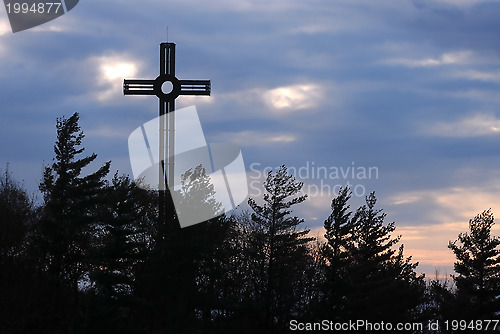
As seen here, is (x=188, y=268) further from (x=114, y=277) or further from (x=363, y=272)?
(x=363, y=272)

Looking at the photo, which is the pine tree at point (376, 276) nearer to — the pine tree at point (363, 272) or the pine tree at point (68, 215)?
the pine tree at point (363, 272)

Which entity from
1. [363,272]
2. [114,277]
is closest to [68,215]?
[114,277]

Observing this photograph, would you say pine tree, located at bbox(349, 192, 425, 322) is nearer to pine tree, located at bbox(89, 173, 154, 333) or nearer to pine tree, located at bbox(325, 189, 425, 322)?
pine tree, located at bbox(325, 189, 425, 322)

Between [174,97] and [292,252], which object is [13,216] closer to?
[174,97]

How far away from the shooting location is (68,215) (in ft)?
149

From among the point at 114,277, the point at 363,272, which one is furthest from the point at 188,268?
the point at 363,272

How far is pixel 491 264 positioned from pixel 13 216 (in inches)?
1378

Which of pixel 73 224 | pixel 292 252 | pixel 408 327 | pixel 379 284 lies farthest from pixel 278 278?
pixel 73 224

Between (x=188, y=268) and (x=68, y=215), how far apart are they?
410 inches

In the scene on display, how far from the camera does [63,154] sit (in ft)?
163

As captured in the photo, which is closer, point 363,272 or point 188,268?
point 188,268

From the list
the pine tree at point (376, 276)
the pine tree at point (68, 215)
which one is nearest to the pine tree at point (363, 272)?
the pine tree at point (376, 276)

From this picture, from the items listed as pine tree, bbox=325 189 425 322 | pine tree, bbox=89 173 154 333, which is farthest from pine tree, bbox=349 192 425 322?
pine tree, bbox=89 173 154 333

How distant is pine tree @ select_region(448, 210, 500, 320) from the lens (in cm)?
5506
